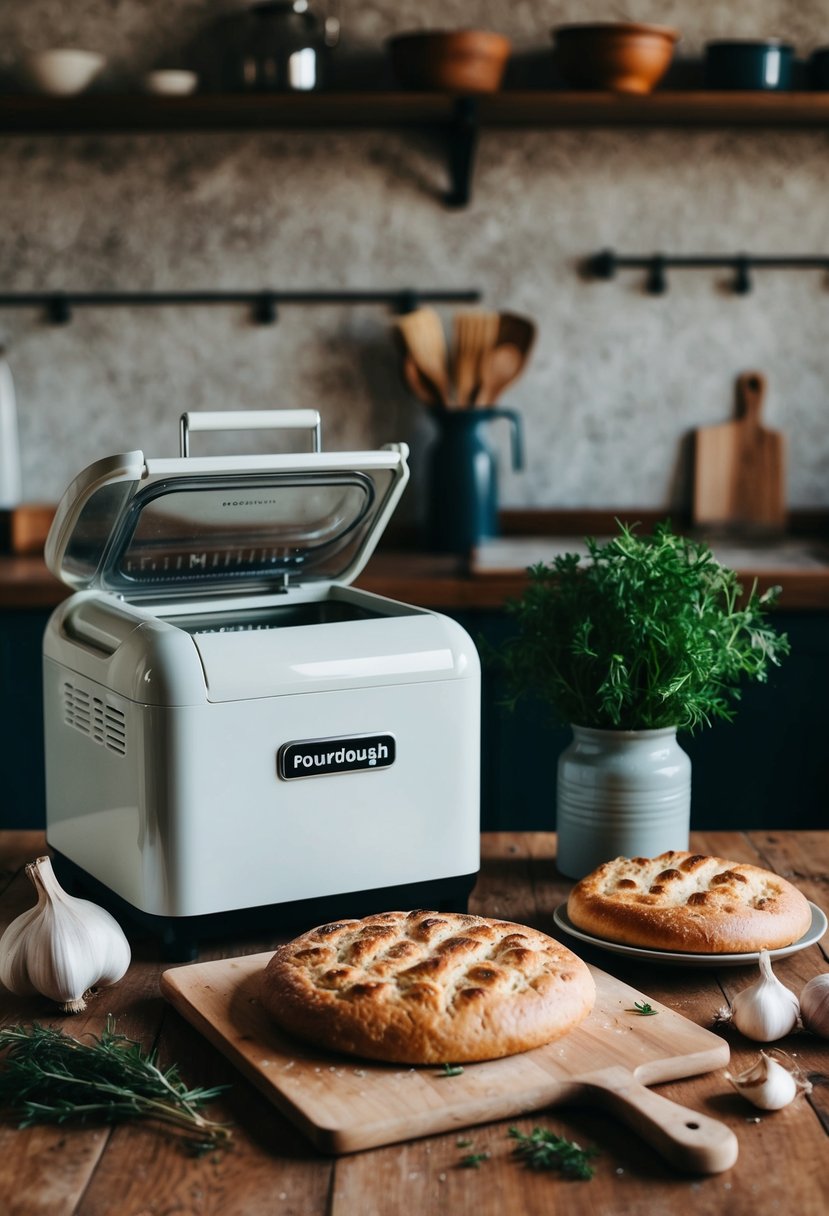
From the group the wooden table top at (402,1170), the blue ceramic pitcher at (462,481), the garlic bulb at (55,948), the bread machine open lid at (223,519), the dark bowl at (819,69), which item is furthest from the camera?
the blue ceramic pitcher at (462,481)

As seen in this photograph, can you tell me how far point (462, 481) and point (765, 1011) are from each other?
2.11 meters

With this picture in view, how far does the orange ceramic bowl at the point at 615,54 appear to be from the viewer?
9.12 feet

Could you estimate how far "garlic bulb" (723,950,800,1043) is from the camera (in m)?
1.00

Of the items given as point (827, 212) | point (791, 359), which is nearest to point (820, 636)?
point (791, 359)

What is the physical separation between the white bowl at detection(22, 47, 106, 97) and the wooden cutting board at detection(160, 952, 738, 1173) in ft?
7.76

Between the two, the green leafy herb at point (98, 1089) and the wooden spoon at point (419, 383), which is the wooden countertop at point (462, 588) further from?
the green leafy herb at point (98, 1089)

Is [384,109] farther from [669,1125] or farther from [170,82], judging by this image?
[669,1125]

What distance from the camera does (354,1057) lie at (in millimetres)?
946

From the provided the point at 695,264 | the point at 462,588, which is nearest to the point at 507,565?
the point at 462,588

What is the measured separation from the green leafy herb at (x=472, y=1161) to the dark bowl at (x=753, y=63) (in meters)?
2.53

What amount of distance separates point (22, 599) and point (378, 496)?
138 centimetres

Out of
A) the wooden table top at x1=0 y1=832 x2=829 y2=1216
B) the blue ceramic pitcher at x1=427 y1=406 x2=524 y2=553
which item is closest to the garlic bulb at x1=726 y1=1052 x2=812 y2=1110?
the wooden table top at x1=0 y1=832 x2=829 y2=1216

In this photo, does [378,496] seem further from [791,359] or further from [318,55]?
[791,359]

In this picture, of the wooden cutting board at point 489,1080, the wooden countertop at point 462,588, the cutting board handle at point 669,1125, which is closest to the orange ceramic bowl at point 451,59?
the wooden countertop at point 462,588
